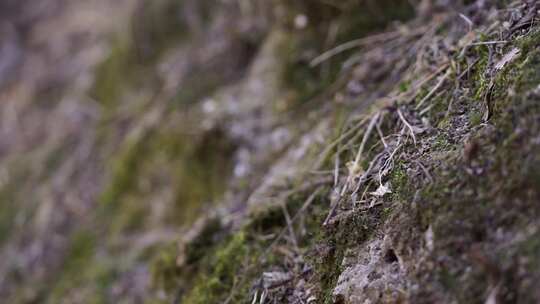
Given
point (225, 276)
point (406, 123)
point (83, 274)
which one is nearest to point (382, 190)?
point (406, 123)

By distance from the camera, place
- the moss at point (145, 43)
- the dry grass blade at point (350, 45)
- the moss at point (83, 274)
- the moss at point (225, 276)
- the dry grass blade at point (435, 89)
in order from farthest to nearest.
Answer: the moss at point (145, 43), the moss at point (83, 274), the dry grass blade at point (350, 45), the moss at point (225, 276), the dry grass blade at point (435, 89)

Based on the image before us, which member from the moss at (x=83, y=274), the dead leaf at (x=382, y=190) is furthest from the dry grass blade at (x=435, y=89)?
the moss at (x=83, y=274)

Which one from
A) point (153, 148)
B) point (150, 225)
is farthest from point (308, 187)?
point (153, 148)

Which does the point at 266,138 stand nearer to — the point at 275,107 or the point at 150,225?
the point at 275,107

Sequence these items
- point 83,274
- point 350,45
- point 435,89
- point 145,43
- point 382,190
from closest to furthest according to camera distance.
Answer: point 382,190
point 435,89
point 350,45
point 83,274
point 145,43

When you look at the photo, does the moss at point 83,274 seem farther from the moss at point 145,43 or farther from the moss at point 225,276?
the moss at point 145,43

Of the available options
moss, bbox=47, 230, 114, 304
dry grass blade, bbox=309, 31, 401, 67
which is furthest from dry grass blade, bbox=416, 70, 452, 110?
moss, bbox=47, 230, 114, 304

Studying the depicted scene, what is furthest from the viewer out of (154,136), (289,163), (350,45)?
(154,136)

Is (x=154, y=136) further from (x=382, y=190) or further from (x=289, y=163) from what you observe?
(x=382, y=190)

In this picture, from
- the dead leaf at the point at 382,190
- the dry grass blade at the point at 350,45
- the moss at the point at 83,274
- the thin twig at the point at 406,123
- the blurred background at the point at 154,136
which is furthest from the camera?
the moss at the point at 83,274
